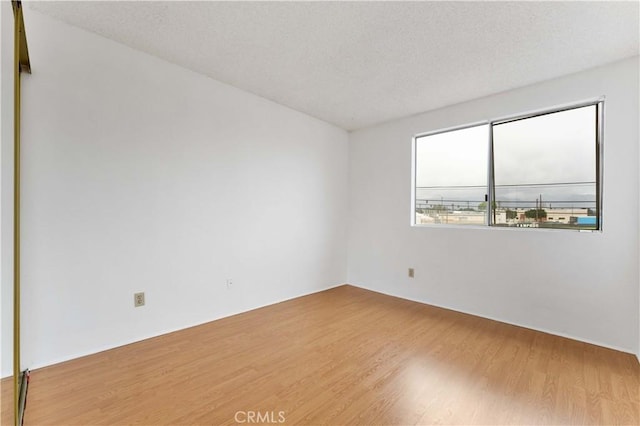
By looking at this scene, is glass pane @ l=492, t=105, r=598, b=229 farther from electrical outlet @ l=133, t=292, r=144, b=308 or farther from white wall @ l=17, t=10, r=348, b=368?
electrical outlet @ l=133, t=292, r=144, b=308

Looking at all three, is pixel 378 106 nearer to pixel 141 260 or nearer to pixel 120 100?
pixel 120 100

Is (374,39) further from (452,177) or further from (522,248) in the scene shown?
(522,248)

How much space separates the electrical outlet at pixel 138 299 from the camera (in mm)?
2466

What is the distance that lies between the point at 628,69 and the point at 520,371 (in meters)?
2.70

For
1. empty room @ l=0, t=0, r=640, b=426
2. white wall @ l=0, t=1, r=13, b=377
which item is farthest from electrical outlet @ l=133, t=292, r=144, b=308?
white wall @ l=0, t=1, r=13, b=377

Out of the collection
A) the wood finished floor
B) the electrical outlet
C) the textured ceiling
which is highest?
the textured ceiling

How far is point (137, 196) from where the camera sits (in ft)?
8.14

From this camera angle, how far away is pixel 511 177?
3166 mm

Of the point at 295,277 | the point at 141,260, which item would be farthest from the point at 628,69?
the point at 141,260

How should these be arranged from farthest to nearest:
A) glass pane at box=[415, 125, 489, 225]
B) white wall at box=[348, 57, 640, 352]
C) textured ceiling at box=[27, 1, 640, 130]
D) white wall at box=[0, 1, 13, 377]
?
glass pane at box=[415, 125, 489, 225]
white wall at box=[348, 57, 640, 352]
textured ceiling at box=[27, 1, 640, 130]
white wall at box=[0, 1, 13, 377]

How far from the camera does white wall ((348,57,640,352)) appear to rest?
96.3 inches

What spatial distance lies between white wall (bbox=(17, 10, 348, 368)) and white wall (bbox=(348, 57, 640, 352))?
55.0 inches

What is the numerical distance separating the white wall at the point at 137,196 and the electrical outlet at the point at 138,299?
0.06m

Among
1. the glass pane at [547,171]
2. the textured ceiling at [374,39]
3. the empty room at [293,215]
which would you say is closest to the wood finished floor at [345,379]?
the empty room at [293,215]
